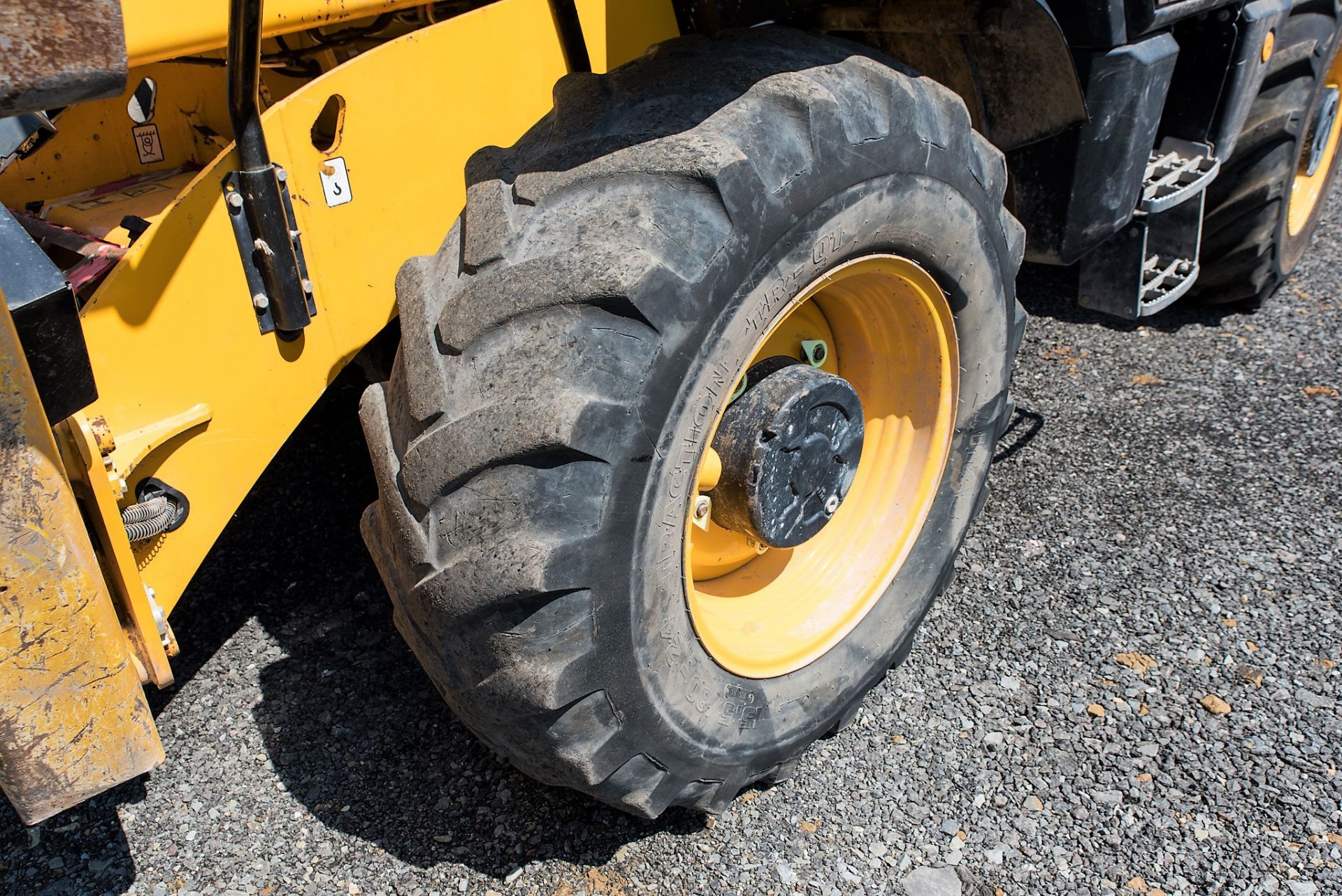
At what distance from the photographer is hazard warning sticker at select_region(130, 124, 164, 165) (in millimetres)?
2258

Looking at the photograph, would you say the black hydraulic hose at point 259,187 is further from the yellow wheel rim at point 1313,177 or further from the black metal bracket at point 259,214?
the yellow wheel rim at point 1313,177

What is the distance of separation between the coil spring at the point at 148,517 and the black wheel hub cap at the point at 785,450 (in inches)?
36.0

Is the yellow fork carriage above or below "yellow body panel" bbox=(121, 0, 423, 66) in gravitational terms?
below

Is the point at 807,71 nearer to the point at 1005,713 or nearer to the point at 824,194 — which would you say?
the point at 824,194

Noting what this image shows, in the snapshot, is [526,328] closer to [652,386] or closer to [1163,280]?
[652,386]

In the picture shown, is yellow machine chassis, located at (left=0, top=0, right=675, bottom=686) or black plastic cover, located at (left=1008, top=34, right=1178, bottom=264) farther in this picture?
black plastic cover, located at (left=1008, top=34, right=1178, bottom=264)

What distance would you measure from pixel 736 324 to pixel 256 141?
736 mm

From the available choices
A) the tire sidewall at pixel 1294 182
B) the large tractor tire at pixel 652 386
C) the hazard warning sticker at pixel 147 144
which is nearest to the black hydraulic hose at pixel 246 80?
the large tractor tire at pixel 652 386

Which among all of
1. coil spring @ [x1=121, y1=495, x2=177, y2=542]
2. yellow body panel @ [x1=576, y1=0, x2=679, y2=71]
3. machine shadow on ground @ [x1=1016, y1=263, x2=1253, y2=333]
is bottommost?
machine shadow on ground @ [x1=1016, y1=263, x2=1253, y2=333]

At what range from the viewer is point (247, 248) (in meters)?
1.62

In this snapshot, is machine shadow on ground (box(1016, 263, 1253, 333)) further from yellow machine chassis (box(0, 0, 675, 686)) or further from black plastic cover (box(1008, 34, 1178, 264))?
yellow machine chassis (box(0, 0, 675, 686))

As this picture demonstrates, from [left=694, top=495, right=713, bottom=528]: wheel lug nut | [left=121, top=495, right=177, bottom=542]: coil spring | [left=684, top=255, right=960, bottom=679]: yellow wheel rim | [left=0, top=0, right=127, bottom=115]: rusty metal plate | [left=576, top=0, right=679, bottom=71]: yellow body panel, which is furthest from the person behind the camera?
[left=684, top=255, right=960, bottom=679]: yellow wheel rim

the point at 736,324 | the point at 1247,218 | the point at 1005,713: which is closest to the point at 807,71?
the point at 736,324

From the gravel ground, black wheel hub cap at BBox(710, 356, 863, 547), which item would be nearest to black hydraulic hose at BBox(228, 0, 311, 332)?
black wheel hub cap at BBox(710, 356, 863, 547)
